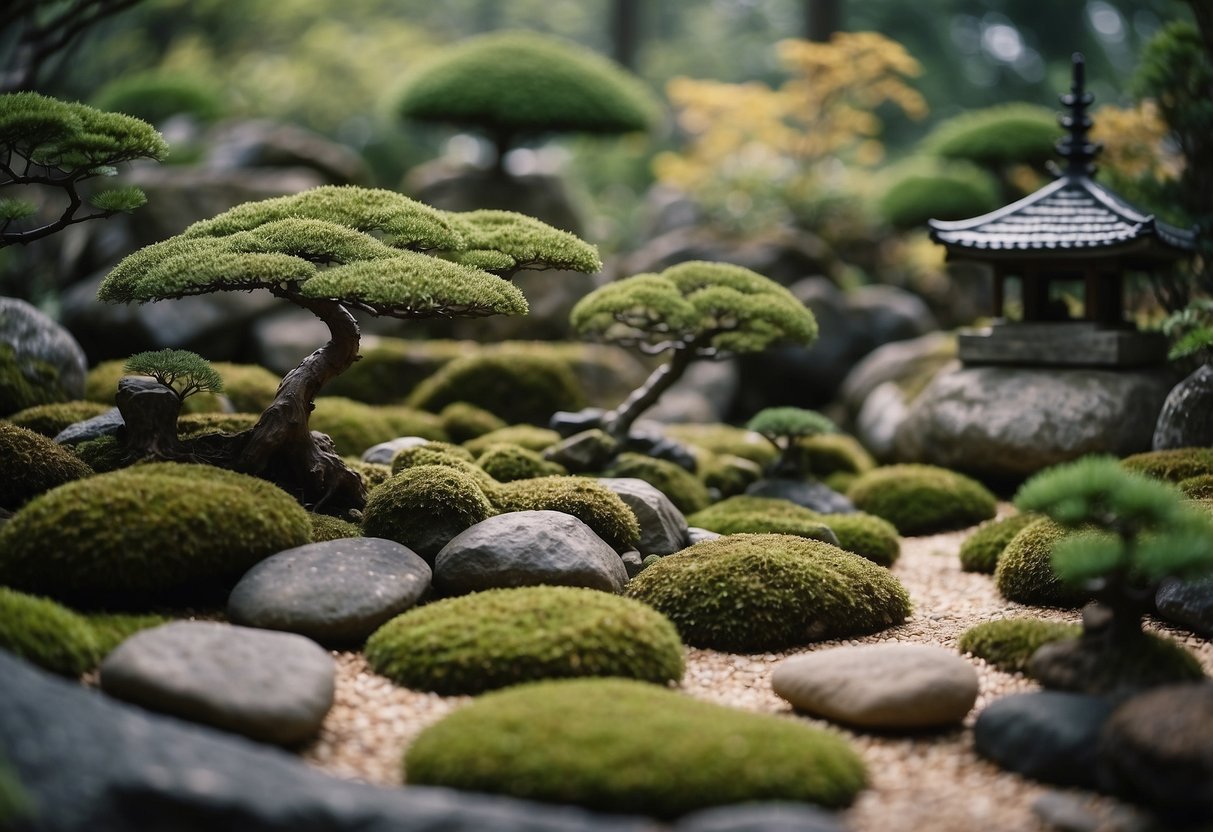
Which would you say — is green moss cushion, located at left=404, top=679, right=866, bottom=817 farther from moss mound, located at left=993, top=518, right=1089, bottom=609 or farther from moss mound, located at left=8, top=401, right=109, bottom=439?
moss mound, located at left=8, top=401, right=109, bottom=439

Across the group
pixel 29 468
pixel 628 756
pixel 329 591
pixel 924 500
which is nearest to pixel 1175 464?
pixel 924 500

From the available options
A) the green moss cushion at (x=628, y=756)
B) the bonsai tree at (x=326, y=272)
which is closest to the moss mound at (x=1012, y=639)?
the green moss cushion at (x=628, y=756)

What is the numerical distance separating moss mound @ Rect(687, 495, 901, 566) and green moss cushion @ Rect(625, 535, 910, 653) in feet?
3.87

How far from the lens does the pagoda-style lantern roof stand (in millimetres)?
9766

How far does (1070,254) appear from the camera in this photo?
32.3ft

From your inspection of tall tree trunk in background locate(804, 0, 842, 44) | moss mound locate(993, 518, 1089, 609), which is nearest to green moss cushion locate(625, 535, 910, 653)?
moss mound locate(993, 518, 1089, 609)

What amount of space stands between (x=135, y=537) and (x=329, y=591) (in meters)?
0.97

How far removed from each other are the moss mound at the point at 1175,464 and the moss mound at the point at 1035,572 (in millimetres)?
1033

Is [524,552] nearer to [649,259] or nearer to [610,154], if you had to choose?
[649,259]

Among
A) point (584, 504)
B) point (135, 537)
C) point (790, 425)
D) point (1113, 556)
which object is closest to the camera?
point (1113, 556)

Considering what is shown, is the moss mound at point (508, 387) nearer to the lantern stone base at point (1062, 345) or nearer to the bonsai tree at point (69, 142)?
the lantern stone base at point (1062, 345)

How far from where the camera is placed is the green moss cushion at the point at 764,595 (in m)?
6.25

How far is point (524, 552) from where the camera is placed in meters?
6.21

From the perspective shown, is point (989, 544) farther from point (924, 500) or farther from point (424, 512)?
point (424, 512)
